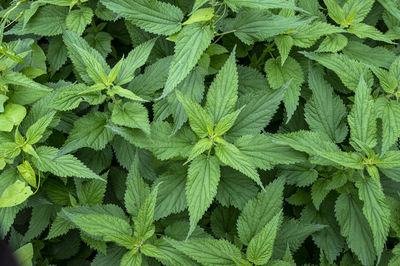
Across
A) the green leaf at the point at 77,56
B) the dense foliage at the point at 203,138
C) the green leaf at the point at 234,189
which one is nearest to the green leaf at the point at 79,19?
the dense foliage at the point at 203,138

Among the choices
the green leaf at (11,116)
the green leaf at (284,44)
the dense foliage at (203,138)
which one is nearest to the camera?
the dense foliage at (203,138)

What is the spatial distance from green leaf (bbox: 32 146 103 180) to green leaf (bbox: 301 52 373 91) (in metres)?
1.48

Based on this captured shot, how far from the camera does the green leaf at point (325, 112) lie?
6.72 ft

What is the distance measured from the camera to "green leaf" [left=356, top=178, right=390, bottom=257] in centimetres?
175

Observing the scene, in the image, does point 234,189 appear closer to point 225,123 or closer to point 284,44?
point 225,123

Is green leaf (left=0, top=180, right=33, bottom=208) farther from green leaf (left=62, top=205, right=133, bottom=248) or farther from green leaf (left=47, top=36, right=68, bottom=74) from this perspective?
green leaf (left=47, top=36, right=68, bottom=74)

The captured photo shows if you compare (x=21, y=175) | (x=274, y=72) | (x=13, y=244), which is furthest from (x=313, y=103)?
(x=13, y=244)

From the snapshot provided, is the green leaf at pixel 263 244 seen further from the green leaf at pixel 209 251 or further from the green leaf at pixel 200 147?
the green leaf at pixel 200 147

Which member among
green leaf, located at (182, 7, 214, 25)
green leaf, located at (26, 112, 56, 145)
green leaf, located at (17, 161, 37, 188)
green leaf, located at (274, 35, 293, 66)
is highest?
green leaf, located at (182, 7, 214, 25)

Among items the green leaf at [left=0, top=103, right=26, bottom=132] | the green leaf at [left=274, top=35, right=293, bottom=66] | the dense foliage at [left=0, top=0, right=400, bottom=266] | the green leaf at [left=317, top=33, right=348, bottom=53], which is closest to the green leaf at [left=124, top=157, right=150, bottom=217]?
the dense foliage at [left=0, top=0, right=400, bottom=266]

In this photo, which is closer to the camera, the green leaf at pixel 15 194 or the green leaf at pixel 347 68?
the green leaf at pixel 15 194

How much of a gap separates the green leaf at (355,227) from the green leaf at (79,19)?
1.89 m

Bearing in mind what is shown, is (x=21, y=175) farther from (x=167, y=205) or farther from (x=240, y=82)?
(x=240, y=82)

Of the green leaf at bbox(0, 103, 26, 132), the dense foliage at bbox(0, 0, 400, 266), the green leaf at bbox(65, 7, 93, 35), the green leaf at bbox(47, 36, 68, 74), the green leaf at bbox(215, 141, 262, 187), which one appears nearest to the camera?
the green leaf at bbox(215, 141, 262, 187)
